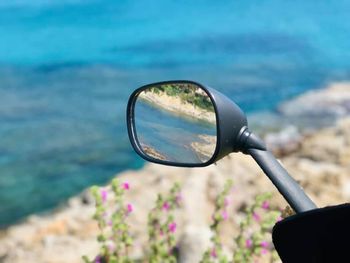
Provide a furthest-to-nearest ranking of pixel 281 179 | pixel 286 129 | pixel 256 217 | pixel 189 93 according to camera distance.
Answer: pixel 286 129
pixel 256 217
pixel 189 93
pixel 281 179

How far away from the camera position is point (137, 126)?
4.94 ft

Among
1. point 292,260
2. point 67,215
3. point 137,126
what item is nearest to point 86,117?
Result: point 67,215

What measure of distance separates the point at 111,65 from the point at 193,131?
288 inches

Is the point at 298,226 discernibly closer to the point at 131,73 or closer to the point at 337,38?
→ the point at 131,73

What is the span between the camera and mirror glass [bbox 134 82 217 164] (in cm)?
130

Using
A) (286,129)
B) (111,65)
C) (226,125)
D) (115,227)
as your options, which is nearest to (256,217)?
(115,227)

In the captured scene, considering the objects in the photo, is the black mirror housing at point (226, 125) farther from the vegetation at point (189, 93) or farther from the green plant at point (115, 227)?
the green plant at point (115, 227)

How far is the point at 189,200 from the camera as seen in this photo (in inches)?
163

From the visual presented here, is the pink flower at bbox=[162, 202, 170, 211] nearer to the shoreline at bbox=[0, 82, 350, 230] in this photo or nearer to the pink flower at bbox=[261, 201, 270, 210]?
the pink flower at bbox=[261, 201, 270, 210]

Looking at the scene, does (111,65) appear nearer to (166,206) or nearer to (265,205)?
(166,206)

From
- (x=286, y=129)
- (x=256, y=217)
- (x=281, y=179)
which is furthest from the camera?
(x=286, y=129)

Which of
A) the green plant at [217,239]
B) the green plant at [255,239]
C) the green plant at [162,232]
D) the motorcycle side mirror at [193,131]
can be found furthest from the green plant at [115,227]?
the motorcycle side mirror at [193,131]

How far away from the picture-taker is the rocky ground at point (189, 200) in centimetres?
363

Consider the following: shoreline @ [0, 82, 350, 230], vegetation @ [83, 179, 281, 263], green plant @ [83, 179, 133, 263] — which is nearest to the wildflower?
vegetation @ [83, 179, 281, 263]
